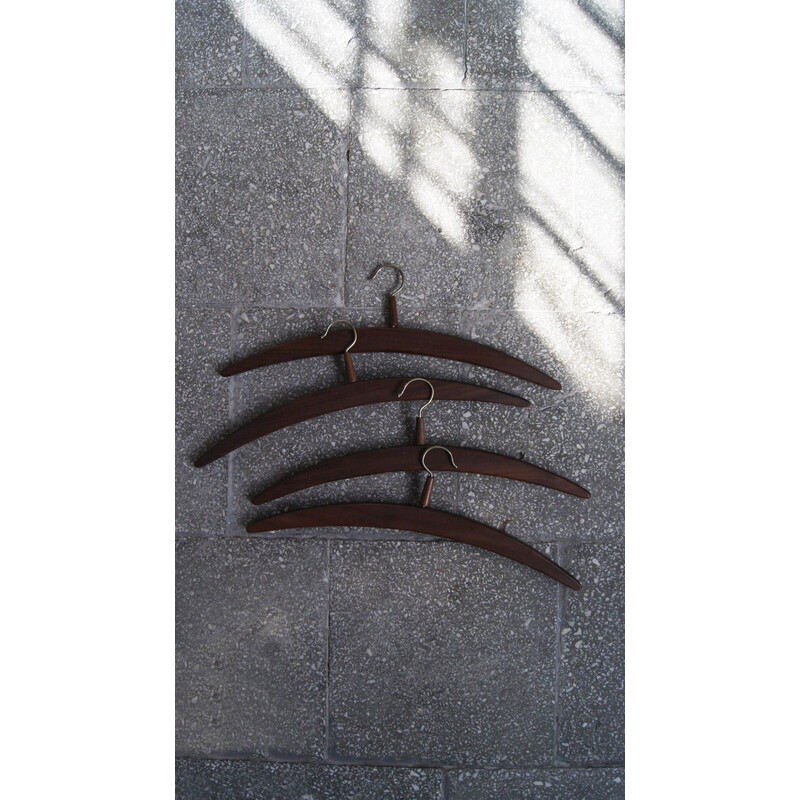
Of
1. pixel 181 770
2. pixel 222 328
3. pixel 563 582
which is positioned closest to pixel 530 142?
pixel 222 328

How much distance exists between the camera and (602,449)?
1336 mm

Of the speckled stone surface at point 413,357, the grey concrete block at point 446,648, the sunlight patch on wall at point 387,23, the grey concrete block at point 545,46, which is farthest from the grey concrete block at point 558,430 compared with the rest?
the sunlight patch on wall at point 387,23

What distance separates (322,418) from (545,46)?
970 mm

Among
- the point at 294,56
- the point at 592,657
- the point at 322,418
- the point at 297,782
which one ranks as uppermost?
the point at 294,56

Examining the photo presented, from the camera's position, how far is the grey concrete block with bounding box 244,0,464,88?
51.3 inches

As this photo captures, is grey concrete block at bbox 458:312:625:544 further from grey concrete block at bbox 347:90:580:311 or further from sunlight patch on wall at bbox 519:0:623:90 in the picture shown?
sunlight patch on wall at bbox 519:0:623:90

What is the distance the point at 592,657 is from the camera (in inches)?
52.6

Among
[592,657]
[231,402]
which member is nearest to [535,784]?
[592,657]

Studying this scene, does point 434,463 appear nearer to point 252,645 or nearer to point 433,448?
point 433,448

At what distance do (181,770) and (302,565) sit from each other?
560 mm

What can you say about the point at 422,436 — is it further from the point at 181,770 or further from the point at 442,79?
the point at 181,770

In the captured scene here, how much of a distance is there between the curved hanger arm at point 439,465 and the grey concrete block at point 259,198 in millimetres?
367

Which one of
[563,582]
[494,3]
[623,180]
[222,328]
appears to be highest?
[494,3]

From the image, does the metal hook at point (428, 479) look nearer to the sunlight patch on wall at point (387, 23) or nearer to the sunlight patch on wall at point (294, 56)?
the sunlight patch on wall at point (294, 56)
